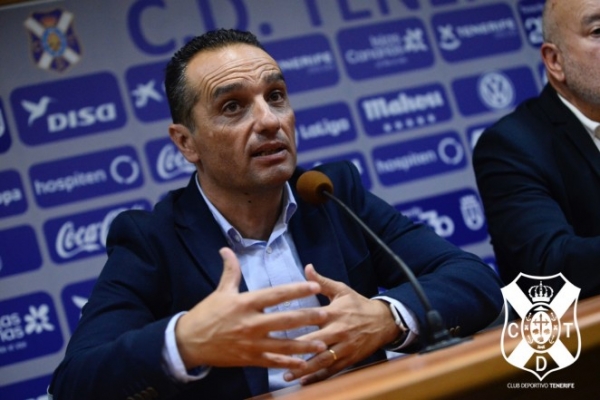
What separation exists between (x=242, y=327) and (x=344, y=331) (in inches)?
10.5

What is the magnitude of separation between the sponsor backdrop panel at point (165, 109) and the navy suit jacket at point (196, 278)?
1.04m

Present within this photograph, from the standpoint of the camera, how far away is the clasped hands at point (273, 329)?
5.42 feet

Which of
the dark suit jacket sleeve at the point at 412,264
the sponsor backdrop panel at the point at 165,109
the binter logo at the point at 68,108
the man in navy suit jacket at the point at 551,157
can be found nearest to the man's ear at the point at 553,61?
the man in navy suit jacket at the point at 551,157

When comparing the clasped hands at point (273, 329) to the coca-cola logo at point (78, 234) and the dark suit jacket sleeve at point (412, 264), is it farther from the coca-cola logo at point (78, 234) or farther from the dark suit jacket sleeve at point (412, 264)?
the coca-cola logo at point (78, 234)

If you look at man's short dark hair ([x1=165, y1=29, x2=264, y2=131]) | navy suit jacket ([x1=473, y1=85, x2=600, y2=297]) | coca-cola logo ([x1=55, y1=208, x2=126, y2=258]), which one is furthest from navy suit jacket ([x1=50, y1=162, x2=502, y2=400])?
coca-cola logo ([x1=55, y1=208, x2=126, y2=258])

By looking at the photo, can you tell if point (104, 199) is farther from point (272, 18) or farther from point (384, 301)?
point (384, 301)

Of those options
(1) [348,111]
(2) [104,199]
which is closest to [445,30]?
(1) [348,111]

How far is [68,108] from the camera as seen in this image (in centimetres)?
338

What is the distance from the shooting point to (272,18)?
3695mm

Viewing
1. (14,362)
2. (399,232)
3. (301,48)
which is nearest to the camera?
(399,232)

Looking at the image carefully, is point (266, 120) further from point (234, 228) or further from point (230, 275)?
point (230, 275)

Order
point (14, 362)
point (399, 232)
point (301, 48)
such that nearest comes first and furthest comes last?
point (399, 232) → point (14, 362) → point (301, 48)

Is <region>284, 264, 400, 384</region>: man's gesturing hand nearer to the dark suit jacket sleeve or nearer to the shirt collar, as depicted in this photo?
the dark suit jacket sleeve

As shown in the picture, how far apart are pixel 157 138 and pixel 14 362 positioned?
1026 mm
